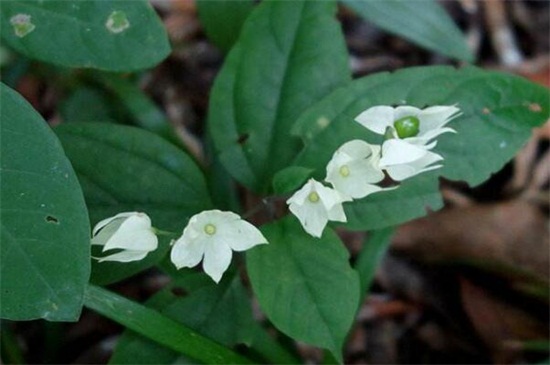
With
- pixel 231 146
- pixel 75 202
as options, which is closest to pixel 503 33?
pixel 231 146

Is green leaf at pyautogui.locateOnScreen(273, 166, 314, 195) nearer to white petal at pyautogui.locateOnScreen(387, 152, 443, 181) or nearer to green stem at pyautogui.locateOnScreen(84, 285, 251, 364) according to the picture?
white petal at pyautogui.locateOnScreen(387, 152, 443, 181)

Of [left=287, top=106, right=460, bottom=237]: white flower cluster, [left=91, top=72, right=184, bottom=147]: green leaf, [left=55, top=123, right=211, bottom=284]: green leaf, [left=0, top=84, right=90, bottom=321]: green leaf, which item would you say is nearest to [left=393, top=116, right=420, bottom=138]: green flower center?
[left=287, top=106, right=460, bottom=237]: white flower cluster

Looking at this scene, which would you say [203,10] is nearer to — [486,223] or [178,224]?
[178,224]

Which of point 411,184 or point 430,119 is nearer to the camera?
point 430,119

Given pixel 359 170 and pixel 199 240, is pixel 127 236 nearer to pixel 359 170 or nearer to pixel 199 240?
pixel 199 240

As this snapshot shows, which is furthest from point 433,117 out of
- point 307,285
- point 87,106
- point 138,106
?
point 87,106

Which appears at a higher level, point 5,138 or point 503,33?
point 5,138

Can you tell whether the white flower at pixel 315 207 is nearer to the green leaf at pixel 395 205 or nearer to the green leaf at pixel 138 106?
the green leaf at pixel 395 205

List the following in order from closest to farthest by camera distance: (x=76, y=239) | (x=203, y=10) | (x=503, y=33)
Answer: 1. (x=76, y=239)
2. (x=203, y=10)
3. (x=503, y=33)
